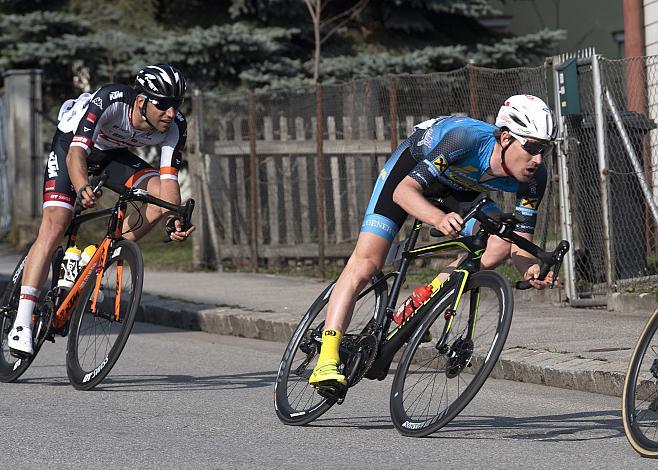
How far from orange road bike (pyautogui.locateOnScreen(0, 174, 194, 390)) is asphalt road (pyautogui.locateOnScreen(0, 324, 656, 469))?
0.64ft

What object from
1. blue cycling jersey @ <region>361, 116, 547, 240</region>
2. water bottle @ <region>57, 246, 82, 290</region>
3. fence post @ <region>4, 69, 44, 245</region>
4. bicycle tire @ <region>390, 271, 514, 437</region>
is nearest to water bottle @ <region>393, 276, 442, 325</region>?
bicycle tire @ <region>390, 271, 514, 437</region>

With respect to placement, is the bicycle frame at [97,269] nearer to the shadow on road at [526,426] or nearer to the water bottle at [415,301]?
the shadow on road at [526,426]

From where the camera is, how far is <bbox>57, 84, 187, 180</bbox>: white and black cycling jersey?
8.09 m

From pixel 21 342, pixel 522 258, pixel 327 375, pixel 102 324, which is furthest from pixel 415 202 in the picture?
pixel 21 342

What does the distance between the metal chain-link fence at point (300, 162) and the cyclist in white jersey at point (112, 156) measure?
499 centimetres

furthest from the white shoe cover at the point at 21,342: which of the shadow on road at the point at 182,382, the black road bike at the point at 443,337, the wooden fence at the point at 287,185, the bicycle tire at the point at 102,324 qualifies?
the wooden fence at the point at 287,185

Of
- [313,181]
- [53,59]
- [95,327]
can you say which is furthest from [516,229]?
[53,59]

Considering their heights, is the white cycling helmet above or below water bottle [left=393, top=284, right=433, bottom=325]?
above

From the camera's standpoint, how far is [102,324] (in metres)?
7.96

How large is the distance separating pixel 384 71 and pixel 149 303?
7633 mm

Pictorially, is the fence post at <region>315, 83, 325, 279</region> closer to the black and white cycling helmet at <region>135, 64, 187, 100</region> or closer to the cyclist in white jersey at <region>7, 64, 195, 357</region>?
the cyclist in white jersey at <region>7, 64, 195, 357</region>

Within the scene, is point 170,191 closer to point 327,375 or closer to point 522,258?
point 327,375

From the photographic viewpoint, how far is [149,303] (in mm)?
12602

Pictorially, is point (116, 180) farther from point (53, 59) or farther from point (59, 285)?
point (53, 59)
